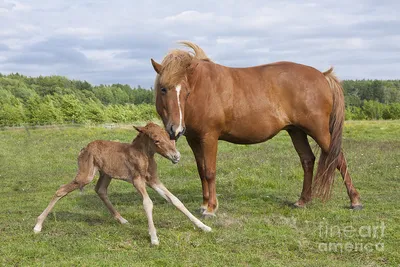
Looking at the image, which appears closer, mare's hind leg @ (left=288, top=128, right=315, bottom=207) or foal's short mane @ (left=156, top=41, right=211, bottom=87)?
foal's short mane @ (left=156, top=41, right=211, bottom=87)

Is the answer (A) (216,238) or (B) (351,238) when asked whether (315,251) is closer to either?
(B) (351,238)

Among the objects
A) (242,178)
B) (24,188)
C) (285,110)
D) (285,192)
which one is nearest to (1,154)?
(24,188)

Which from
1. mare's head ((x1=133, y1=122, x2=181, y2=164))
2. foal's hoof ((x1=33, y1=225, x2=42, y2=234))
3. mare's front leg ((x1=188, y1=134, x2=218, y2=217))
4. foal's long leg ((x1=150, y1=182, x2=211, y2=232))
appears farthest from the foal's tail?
foal's hoof ((x1=33, y1=225, x2=42, y2=234))

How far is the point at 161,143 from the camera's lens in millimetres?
6156

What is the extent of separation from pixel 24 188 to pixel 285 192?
672 centimetres

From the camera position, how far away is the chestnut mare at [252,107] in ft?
23.6

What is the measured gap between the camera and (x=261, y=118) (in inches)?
305

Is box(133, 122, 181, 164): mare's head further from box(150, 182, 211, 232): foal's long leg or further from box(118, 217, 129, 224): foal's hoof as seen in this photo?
box(118, 217, 129, 224): foal's hoof

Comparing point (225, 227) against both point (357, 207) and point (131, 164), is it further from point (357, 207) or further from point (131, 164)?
point (357, 207)

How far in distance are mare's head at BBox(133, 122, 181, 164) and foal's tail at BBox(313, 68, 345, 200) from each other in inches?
126

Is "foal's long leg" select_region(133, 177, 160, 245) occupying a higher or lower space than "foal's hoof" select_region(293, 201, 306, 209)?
higher

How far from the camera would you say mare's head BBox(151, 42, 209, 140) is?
6.50 m

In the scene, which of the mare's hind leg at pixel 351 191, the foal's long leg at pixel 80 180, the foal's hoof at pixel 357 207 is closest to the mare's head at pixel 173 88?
the foal's long leg at pixel 80 180

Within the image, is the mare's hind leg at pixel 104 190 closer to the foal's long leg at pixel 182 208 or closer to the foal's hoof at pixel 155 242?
the foal's long leg at pixel 182 208
